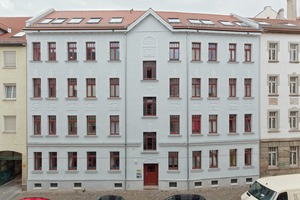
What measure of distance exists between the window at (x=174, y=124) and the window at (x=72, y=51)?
10.4 meters

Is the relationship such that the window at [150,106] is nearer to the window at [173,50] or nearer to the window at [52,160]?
the window at [173,50]

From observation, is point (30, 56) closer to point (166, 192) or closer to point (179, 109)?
point (179, 109)

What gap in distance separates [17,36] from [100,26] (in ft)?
27.2

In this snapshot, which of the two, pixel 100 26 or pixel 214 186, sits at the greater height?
pixel 100 26

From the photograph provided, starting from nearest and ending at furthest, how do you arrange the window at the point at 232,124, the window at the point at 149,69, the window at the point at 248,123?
1. the window at the point at 149,69
2. the window at the point at 232,124
3. the window at the point at 248,123

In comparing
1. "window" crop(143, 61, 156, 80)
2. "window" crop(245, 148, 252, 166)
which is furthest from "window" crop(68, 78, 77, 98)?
"window" crop(245, 148, 252, 166)

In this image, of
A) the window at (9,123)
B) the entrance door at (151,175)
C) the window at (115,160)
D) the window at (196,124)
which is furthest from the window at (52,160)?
the window at (196,124)

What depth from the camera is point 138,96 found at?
910 inches

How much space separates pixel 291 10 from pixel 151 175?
82.6ft

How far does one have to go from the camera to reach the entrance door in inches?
921

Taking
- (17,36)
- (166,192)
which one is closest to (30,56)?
(17,36)

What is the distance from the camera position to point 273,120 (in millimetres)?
25391

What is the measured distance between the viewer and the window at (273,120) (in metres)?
25.2

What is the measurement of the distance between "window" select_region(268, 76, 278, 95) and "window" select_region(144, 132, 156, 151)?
40.6 feet
